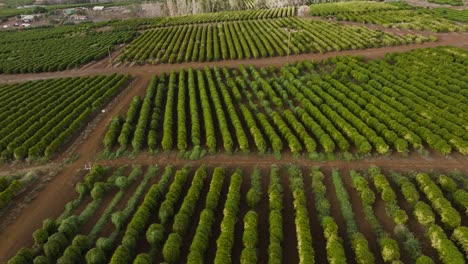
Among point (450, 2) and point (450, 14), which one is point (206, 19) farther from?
point (450, 2)

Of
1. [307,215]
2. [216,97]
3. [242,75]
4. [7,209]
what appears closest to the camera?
[307,215]

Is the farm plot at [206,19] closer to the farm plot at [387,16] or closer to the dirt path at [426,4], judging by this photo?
the farm plot at [387,16]

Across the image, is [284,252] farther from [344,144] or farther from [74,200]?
[74,200]

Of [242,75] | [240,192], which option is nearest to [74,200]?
[240,192]

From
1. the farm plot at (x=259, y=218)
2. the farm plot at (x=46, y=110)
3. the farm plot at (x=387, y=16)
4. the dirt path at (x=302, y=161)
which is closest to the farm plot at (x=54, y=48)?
the farm plot at (x=46, y=110)

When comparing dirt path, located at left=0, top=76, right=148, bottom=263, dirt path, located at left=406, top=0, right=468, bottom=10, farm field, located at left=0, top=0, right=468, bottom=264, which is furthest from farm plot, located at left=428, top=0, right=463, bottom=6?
dirt path, located at left=0, top=76, right=148, bottom=263

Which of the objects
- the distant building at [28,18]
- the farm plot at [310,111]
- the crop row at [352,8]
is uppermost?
the distant building at [28,18]
